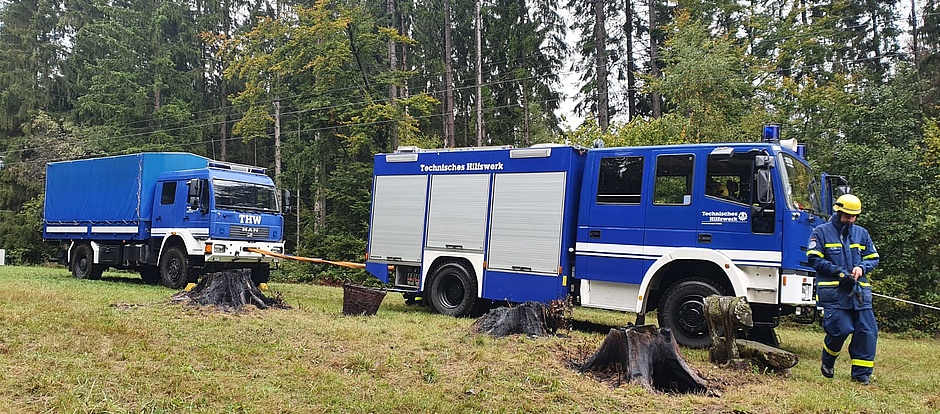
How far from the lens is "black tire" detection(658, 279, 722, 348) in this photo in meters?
8.89

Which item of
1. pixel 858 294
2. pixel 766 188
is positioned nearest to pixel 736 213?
pixel 766 188

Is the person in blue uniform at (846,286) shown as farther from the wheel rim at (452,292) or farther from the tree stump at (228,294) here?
the tree stump at (228,294)

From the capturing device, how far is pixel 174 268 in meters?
15.9

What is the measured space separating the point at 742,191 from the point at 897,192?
24.1 feet

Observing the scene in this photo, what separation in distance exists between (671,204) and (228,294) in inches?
264

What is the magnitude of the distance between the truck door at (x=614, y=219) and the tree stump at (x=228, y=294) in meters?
4.93

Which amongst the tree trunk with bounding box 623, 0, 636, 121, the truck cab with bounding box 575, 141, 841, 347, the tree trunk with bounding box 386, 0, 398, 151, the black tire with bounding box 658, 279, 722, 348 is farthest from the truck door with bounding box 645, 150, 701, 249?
the tree trunk with bounding box 623, 0, 636, 121

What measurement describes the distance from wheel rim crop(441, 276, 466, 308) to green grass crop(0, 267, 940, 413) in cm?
237

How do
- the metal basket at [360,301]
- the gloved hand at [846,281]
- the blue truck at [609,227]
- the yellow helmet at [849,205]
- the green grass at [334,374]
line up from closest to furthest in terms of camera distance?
the green grass at [334,374] < the gloved hand at [846,281] < the yellow helmet at [849,205] < the blue truck at [609,227] < the metal basket at [360,301]

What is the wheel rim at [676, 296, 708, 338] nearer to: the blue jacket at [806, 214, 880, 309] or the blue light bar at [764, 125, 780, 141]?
the blue jacket at [806, 214, 880, 309]

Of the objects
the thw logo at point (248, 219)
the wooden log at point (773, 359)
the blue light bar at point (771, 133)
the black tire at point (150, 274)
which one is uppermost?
the blue light bar at point (771, 133)

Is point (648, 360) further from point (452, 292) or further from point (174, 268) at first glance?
point (174, 268)

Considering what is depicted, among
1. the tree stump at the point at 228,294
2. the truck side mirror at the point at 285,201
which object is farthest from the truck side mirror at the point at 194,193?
the tree stump at the point at 228,294

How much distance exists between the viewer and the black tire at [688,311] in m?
8.89
